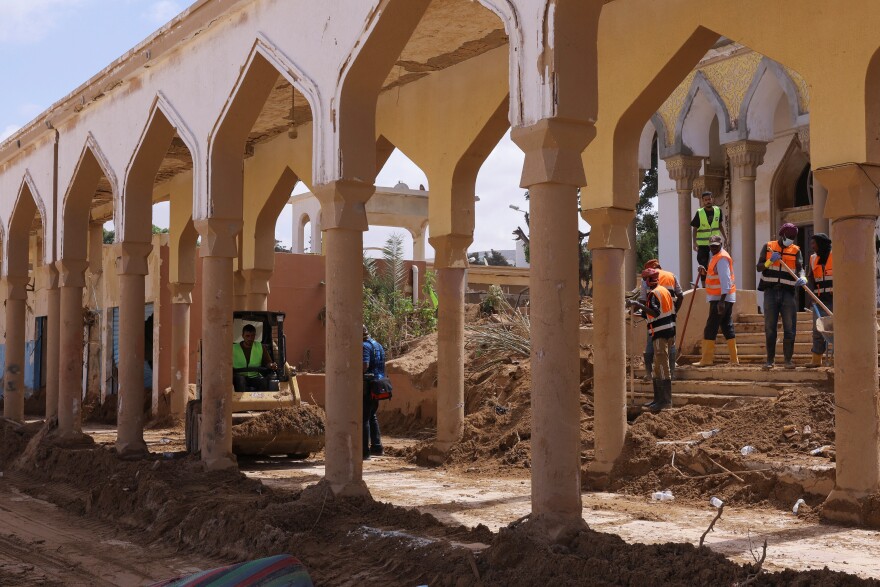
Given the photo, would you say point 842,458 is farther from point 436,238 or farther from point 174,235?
point 174,235

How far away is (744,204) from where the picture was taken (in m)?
17.0

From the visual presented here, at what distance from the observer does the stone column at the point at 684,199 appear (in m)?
17.9

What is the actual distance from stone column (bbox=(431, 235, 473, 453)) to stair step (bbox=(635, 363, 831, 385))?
2.66 m

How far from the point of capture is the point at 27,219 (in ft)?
60.4

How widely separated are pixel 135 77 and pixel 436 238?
4.45 m

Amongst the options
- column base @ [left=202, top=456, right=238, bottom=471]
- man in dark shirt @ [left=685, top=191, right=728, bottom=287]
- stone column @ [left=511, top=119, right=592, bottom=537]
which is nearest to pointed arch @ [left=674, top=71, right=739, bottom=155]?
man in dark shirt @ [left=685, top=191, right=728, bottom=287]

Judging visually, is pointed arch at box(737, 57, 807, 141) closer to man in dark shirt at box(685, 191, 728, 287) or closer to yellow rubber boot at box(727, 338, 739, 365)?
man in dark shirt at box(685, 191, 728, 287)

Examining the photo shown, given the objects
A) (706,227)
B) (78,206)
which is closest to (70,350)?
(78,206)

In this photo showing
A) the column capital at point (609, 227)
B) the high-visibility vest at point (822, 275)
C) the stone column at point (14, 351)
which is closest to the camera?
the column capital at point (609, 227)

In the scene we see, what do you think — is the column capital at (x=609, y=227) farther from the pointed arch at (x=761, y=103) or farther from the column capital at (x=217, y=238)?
the pointed arch at (x=761, y=103)

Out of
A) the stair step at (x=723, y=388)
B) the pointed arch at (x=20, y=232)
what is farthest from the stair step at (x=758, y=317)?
the pointed arch at (x=20, y=232)

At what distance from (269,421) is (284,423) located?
189 millimetres

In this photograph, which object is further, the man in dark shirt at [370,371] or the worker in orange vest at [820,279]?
the man in dark shirt at [370,371]

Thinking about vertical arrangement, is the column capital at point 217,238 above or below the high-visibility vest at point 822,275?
above
